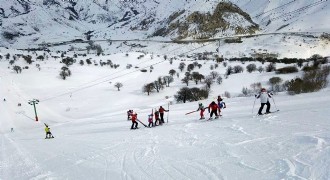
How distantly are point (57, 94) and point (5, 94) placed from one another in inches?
364

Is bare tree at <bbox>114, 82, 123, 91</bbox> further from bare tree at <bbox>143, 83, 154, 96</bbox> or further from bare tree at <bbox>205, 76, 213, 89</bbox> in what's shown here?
bare tree at <bbox>205, 76, 213, 89</bbox>

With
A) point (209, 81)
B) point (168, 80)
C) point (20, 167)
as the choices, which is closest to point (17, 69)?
point (168, 80)

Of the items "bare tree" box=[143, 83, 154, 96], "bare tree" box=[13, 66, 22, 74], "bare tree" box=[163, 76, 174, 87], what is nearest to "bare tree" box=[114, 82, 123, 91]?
"bare tree" box=[143, 83, 154, 96]

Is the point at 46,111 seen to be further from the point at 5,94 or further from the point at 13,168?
the point at 13,168

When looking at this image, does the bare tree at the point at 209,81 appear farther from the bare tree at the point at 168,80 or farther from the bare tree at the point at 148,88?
the bare tree at the point at 148,88

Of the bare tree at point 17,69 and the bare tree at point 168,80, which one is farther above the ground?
the bare tree at point 17,69

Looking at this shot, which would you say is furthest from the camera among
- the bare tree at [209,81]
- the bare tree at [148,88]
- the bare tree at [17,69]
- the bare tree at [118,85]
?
the bare tree at [17,69]

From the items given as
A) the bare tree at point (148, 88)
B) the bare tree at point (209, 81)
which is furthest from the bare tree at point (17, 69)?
the bare tree at point (209, 81)

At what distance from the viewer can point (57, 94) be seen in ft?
225

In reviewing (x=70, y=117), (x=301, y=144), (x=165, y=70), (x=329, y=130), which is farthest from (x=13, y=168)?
(x=165, y=70)

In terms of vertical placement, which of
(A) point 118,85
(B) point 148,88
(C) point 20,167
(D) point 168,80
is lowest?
(C) point 20,167

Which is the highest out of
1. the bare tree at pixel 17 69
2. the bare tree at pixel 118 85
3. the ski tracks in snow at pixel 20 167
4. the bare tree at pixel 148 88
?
the bare tree at pixel 17 69

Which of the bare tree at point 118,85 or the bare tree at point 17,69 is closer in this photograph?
the bare tree at point 118,85

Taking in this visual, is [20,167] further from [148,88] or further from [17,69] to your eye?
[17,69]
